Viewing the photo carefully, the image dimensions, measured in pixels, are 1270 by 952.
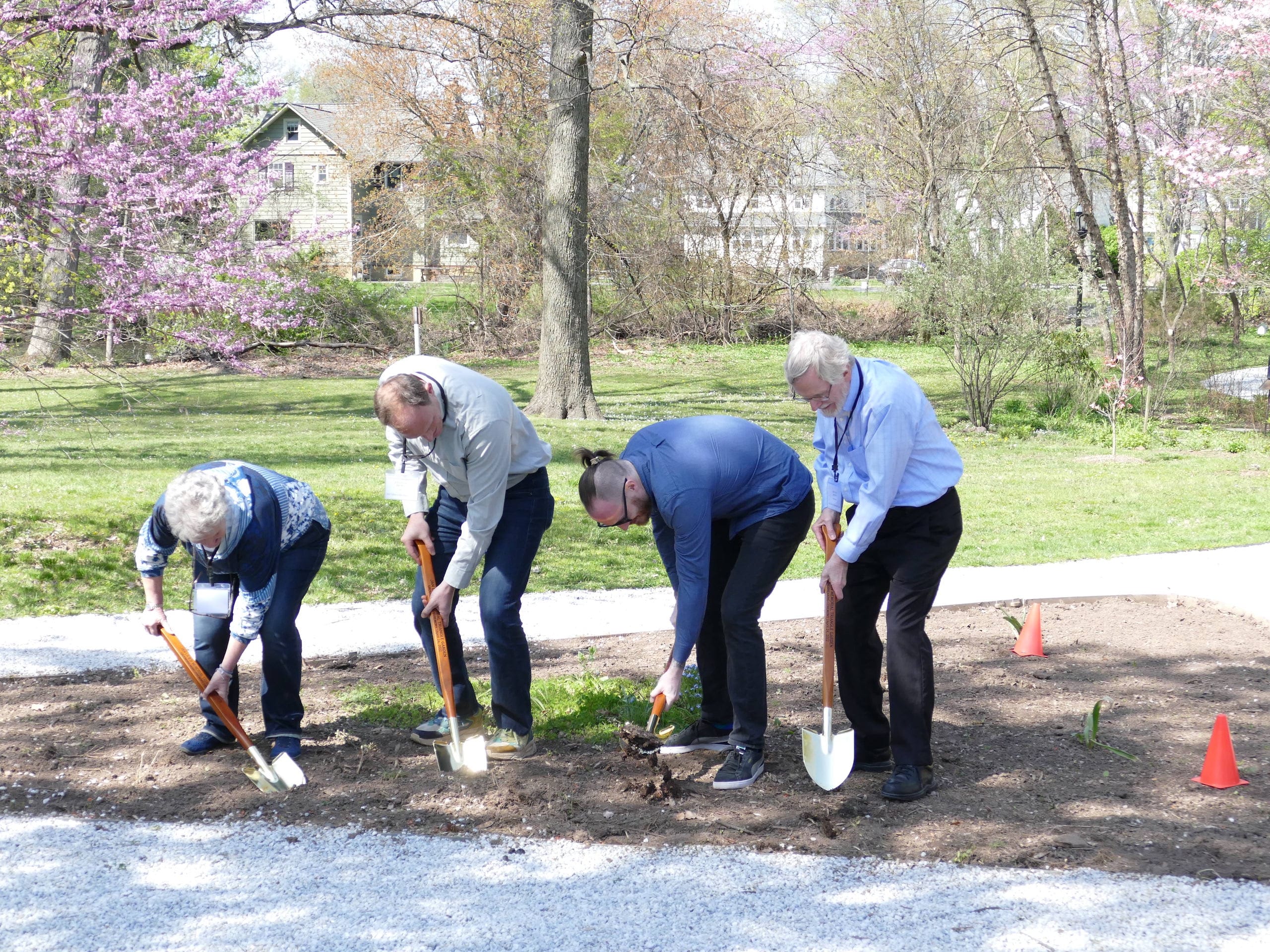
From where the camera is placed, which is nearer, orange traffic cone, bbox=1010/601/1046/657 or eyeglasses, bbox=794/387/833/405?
eyeglasses, bbox=794/387/833/405

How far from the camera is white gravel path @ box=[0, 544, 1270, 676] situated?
620cm

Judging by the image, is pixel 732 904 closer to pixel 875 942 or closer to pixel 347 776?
pixel 875 942

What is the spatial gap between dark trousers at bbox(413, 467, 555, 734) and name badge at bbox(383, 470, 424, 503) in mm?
104

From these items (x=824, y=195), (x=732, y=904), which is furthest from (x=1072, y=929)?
(x=824, y=195)

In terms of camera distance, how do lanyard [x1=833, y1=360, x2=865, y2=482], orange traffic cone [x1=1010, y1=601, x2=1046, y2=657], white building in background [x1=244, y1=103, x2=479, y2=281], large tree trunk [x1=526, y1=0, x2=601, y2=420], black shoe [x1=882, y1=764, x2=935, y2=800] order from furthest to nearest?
white building in background [x1=244, y1=103, x2=479, y2=281], large tree trunk [x1=526, y1=0, x2=601, y2=420], orange traffic cone [x1=1010, y1=601, x2=1046, y2=657], black shoe [x1=882, y1=764, x2=935, y2=800], lanyard [x1=833, y1=360, x2=865, y2=482]

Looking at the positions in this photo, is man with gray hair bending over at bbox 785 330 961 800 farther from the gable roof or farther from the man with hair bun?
the gable roof

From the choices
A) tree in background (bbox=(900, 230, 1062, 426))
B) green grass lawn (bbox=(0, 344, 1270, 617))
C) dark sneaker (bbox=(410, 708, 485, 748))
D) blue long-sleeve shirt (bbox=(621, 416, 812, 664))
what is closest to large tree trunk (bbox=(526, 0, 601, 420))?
green grass lawn (bbox=(0, 344, 1270, 617))

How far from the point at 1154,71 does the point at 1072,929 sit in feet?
72.6

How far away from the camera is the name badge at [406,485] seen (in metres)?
4.31

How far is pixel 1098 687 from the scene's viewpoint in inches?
214

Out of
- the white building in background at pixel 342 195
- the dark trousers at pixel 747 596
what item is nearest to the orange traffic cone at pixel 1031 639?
the dark trousers at pixel 747 596

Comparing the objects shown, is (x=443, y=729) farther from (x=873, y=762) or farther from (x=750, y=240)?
(x=750, y=240)

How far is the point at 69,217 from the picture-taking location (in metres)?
8.38

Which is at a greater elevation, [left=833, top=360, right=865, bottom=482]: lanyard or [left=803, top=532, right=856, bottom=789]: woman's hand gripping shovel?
[left=833, top=360, right=865, bottom=482]: lanyard
